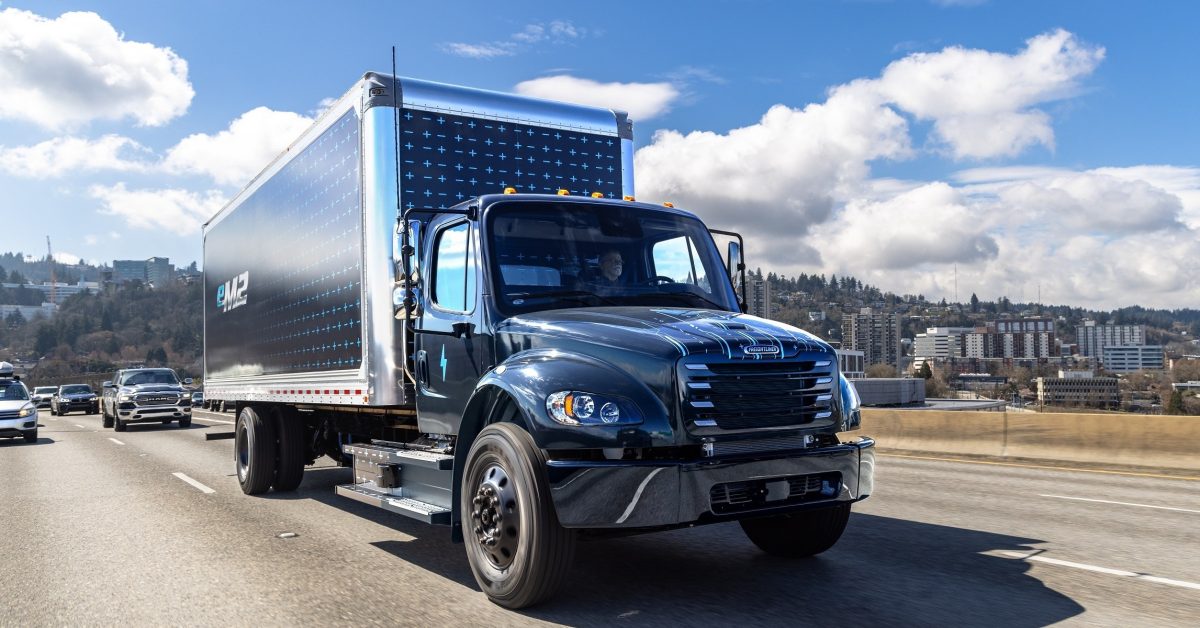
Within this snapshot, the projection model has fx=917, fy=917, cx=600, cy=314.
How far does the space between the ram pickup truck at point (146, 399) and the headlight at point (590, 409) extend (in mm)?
26304

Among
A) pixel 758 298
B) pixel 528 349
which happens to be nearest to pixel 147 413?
pixel 758 298

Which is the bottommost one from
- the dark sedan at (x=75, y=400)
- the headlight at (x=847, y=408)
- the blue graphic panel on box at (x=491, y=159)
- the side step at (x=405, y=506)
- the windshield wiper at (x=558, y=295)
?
the dark sedan at (x=75, y=400)

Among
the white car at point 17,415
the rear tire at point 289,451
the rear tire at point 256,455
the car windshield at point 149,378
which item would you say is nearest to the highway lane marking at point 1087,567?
the rear tire at point 289,451

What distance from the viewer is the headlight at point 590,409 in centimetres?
470

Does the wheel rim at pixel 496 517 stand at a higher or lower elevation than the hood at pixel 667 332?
lower

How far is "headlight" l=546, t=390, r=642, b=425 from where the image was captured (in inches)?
185

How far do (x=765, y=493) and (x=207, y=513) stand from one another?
6.40 m

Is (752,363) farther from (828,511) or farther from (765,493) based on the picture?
(828,511)

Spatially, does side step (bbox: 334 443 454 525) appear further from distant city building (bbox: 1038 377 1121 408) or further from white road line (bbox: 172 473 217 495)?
distant city building (bbox: 1038 377 1121 408)

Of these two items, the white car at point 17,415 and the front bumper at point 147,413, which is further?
the front bumper at point 147,413

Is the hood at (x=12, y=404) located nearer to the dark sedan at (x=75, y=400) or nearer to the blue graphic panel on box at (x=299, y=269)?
the blue graphic panel on box at (x=299, y=269)

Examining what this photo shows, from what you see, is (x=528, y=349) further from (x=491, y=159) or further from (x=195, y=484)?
(x=195, y=484)

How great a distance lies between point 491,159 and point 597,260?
2.10 m

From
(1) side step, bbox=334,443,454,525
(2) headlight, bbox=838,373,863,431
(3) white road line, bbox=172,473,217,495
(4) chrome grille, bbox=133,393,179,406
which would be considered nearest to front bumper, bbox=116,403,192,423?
(4) chrome grille, bbox=133,393,179,406
